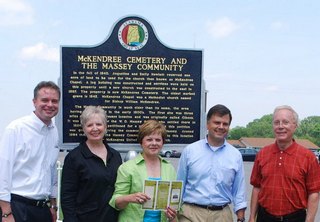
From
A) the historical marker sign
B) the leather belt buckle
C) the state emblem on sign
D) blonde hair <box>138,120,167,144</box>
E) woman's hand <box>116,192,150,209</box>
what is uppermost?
the state emblem on sign

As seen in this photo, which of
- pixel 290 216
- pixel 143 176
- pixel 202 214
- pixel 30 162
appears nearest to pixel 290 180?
pixel 290 216

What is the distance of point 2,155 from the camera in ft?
14.9

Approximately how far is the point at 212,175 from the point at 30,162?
1809 mm

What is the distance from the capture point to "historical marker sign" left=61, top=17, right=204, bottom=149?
20.2 ft

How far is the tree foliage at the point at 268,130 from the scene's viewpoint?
96812mm

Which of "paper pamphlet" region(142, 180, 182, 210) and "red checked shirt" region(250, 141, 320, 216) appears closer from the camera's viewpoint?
"paper pamphlet" region(142, 180, 182, 210)

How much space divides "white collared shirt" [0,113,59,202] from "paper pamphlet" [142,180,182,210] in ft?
3.86

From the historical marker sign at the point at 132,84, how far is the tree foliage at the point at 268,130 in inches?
3545

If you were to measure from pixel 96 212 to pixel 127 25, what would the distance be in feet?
9.00

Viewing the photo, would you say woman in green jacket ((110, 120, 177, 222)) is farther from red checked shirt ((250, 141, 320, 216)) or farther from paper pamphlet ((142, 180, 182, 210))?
red checked shirt ((250, 141, 320, 216))

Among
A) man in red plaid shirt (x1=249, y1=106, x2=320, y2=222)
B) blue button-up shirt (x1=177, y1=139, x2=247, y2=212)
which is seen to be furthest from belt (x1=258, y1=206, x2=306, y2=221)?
blue button-up shirt (x1=177, y1=139, x2=247, y2=212)

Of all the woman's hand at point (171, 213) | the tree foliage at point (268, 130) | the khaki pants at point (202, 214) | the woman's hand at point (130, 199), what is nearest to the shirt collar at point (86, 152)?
the woman's hand at point (130, 199)

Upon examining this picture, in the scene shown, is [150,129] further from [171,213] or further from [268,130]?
[268,130]

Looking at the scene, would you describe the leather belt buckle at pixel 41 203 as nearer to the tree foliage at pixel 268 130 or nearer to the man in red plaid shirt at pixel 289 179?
the man in red plaid shirt at pixel 289 179
